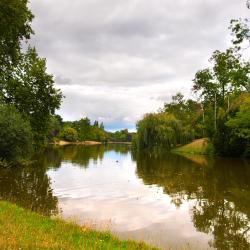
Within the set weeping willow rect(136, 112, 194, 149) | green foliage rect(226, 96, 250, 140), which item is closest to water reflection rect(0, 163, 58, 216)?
green foliage rect(226, 96, 250, 140)

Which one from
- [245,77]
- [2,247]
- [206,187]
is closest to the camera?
[2,247]

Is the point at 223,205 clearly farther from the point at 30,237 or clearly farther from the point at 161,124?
the point at 161,124

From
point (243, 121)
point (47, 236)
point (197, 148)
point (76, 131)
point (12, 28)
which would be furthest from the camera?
point (76, 131)

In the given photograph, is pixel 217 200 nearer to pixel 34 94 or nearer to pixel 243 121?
pixel 34 94

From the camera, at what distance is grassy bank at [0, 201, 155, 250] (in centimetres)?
793

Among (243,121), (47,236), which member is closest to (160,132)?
(243,121)

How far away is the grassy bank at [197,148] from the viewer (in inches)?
2340

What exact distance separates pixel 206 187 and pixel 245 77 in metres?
8.72

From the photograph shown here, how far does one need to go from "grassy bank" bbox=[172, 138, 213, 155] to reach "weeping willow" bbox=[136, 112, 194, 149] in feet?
7.50

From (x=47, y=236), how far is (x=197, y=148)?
2391 inches

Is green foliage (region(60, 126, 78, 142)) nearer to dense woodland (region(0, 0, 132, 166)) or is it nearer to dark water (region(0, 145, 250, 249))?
dense woodland (region(0, 0, 132, 166))

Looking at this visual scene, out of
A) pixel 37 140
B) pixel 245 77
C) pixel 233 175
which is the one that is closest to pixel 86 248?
pixel 245 77

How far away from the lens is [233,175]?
30422mm

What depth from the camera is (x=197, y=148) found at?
2657 inches
